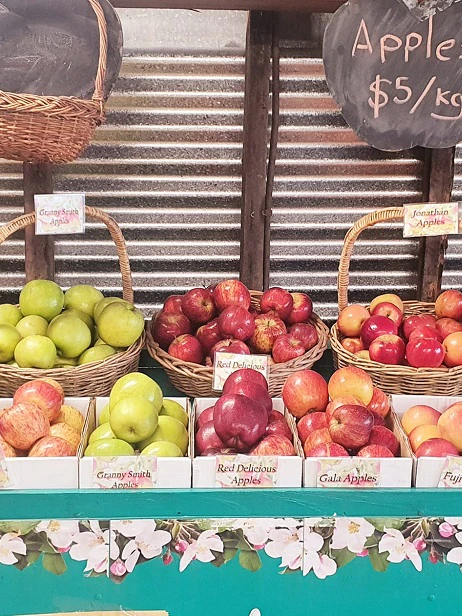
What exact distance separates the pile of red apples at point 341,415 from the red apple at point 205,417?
23 centimetres

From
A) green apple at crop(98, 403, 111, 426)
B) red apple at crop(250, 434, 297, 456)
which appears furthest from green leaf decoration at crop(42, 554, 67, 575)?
red apple at crop(250, 434, 297, 456)

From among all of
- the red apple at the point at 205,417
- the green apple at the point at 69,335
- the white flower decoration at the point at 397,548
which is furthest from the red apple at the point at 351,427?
the green apple at the point at 69,335

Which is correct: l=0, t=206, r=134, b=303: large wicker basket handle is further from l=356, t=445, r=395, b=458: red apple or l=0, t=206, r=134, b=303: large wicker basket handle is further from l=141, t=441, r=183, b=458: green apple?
l=356, t=445, r=395, b=458: red apple

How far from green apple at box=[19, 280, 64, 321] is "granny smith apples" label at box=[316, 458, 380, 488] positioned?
1.27 meters

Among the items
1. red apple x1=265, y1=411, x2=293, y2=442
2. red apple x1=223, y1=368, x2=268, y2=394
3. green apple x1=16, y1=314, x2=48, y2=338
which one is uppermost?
green apple x1=16, y1=314, x2=48, y2=338

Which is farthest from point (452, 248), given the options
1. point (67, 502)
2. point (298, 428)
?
point (67, 502)

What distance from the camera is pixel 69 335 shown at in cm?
255

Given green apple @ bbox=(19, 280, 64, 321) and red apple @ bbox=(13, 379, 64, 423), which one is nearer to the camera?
red apple @ bbox=(13, 379, 64, 423)

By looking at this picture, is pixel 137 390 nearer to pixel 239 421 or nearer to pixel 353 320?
pixel 239 421

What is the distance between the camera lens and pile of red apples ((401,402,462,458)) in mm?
1952

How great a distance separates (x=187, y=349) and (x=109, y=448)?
30.5 inches

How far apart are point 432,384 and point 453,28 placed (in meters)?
1.37

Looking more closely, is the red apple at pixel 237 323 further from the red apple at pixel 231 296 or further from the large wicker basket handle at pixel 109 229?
the large wicker basket handle at pixel 109 229

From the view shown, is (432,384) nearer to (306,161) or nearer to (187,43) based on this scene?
(306,161)
